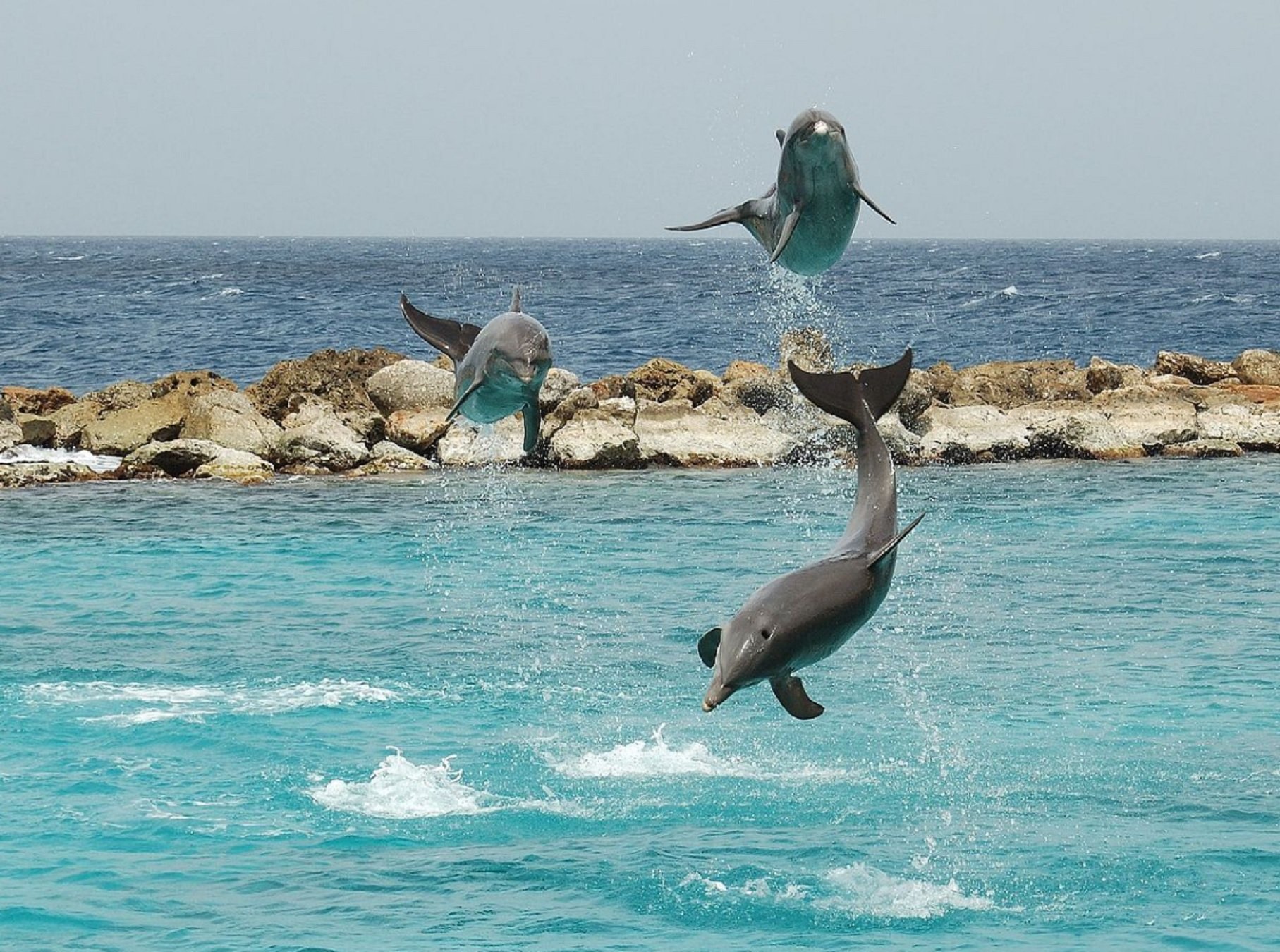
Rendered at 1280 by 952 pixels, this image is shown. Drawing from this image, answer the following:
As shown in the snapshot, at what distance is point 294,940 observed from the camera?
1099 centimetres

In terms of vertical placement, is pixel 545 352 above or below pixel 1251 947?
above

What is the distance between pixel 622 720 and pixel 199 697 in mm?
4420

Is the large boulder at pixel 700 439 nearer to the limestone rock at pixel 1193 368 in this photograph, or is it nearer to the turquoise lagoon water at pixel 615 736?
the turquoise lagoon water at pixel 615 736

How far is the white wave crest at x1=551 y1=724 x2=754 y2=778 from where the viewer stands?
14.6 m

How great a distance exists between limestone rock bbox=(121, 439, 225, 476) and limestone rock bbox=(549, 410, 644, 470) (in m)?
6.38

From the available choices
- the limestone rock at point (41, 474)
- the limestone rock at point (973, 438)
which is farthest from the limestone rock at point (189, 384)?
the limestone rock at point (973, 438)

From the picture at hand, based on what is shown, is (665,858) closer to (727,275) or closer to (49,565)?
(49,565)

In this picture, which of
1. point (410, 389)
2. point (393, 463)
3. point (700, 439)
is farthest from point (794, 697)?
point (410, 389)

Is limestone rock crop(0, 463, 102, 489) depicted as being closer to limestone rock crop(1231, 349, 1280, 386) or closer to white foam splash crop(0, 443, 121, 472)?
white foam splash crop(0, 443, 121, 472)

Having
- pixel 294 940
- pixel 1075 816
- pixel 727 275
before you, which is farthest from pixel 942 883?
pixel 727 275

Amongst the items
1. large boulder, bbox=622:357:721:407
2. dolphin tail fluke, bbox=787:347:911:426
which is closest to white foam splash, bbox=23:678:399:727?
dolphin tail fluke, bbox=787:347:911:426

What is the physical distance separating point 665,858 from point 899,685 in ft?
19.8

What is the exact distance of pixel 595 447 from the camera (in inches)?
1209

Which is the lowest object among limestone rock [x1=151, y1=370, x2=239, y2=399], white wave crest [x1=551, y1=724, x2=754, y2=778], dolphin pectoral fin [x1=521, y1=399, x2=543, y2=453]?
white wave crest [x1=551, y1=724, x2=754, y2=778]
